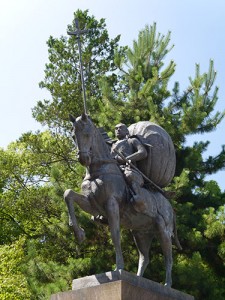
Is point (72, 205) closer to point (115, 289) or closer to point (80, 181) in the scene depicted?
point (115, 289)

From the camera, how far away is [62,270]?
646 inches

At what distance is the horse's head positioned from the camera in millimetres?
9039

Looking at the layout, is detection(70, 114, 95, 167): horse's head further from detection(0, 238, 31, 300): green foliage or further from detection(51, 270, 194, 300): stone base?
detection(0, 238, 31, 300): green foliage

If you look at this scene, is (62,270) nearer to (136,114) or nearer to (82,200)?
(136,114)

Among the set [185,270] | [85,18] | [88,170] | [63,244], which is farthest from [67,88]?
[88,170]

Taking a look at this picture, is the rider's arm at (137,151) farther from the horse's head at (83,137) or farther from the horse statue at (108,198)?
the horse's head at (83,137)

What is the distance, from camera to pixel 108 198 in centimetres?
923

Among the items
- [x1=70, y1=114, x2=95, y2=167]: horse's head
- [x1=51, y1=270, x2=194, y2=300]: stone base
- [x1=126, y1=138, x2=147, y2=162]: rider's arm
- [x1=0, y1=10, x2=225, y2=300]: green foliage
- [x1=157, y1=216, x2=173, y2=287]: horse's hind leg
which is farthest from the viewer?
[x1=0, y1=10, x2=225, y2=300]: green foliage

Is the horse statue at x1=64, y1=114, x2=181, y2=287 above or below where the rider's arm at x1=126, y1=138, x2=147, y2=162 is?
below

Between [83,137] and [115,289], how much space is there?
212cm

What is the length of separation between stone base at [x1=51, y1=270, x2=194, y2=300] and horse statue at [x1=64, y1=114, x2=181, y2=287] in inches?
16.0

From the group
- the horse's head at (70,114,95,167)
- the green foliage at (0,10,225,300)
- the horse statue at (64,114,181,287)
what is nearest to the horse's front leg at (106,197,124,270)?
the horse statue at (64,114,181,287)

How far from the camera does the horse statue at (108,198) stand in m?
9.12

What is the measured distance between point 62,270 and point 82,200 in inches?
296
